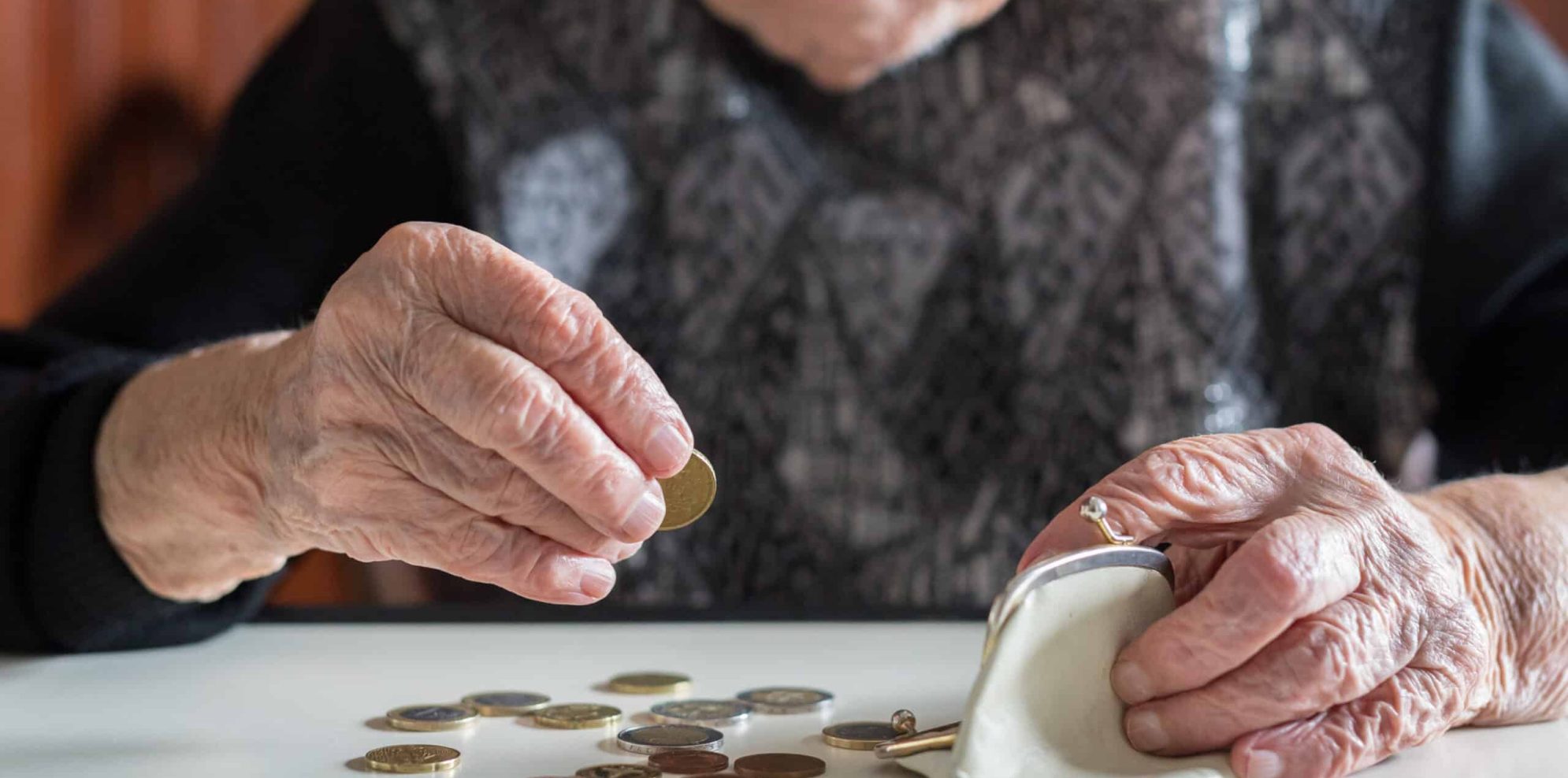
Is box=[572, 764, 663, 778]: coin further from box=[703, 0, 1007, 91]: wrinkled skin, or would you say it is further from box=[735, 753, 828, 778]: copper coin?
box=[703, 0, 1007, 91]: wrinkled skin

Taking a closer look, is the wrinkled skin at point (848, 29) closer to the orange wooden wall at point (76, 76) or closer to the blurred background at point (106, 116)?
the blurred background at point (106, 116)

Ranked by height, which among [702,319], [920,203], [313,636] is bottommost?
[313,636]

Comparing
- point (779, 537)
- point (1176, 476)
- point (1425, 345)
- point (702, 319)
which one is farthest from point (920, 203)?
point (1176, 476)

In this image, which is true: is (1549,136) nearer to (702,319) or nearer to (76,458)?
(702,319)

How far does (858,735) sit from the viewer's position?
0.69 meters

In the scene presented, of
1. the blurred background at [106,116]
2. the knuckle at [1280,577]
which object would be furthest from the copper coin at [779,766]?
the blurred background at [106,116]

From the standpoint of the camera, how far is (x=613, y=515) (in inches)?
24.9

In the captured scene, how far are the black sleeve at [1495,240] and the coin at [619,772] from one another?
3.20 feet

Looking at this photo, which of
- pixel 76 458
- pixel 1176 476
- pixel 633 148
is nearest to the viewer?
pixel 1176 476

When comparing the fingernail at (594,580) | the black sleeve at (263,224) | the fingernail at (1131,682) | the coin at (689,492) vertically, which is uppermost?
the black sleeve at (263,224)

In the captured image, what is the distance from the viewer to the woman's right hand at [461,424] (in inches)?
24.6

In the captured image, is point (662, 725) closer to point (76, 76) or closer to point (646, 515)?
point (646, 515)

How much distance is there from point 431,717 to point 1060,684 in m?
0.34

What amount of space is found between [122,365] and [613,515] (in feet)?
1.97
